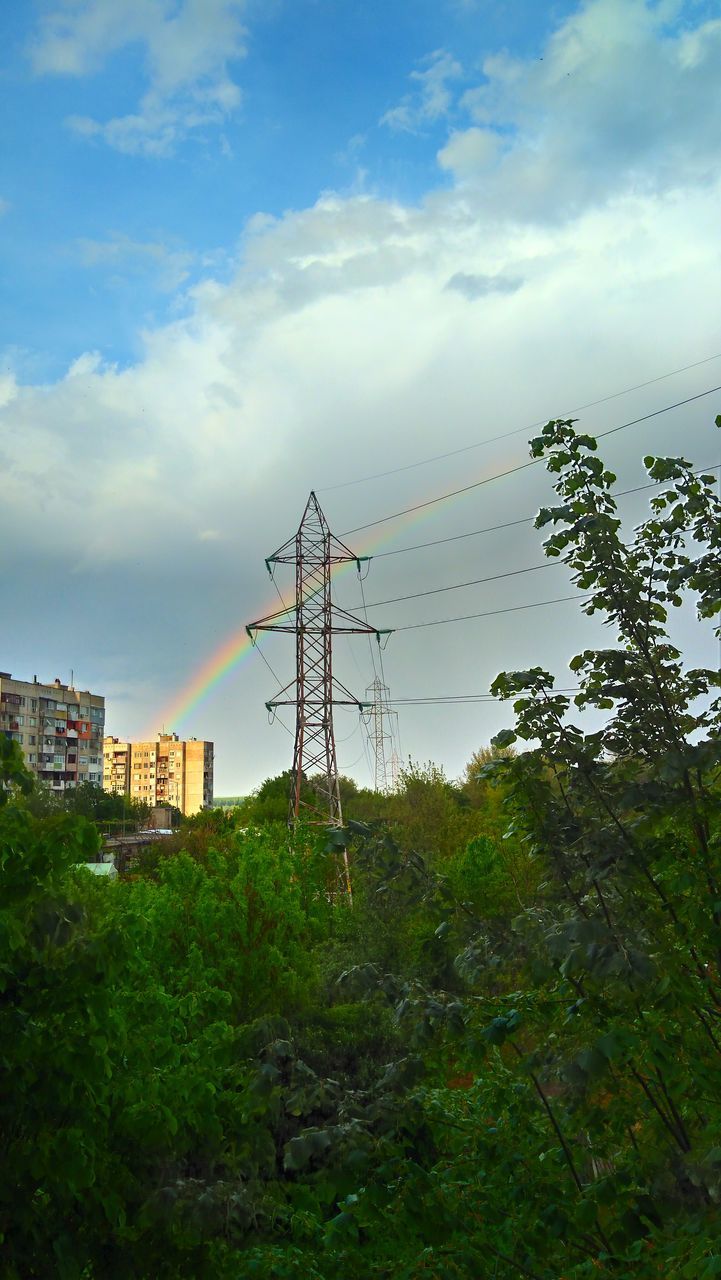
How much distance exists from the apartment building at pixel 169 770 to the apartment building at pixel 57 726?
66.4 metres

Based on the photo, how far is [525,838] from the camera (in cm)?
468

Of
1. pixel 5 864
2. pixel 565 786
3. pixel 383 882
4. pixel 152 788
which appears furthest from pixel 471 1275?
pixel 152 788

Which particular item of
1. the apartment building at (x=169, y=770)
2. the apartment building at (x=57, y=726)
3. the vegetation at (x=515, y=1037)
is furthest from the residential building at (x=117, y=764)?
the vegetation at (x=515, y=1037)

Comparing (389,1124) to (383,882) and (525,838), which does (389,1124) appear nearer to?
(383,882)

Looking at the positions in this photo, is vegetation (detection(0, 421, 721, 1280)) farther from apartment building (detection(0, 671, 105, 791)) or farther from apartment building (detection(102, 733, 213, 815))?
apartment building (detection(102, 733, 213, 815))

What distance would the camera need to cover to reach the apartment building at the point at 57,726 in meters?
97.4

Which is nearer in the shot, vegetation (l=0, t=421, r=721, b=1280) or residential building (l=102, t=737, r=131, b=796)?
vegetation (l=0, t=421, r=721, b=1280)

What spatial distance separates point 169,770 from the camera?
7121 inches

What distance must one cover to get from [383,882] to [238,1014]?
16939 millimetres

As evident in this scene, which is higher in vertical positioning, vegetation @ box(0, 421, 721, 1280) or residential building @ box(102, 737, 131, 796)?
residential building @ box(102, 737, 131, 796)

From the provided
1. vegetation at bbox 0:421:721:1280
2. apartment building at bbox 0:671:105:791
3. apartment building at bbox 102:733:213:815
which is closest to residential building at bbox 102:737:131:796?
apartment building at bbox 102:733:213:815

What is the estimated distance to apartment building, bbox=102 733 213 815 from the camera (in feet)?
591

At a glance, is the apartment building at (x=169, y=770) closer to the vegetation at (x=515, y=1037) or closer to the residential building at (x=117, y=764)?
the residential building at (x=117, y=764)

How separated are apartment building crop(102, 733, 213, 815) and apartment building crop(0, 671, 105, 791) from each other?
66379 millimetres
